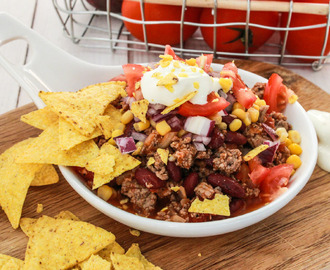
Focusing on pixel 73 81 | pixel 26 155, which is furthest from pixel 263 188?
pixel 73 81

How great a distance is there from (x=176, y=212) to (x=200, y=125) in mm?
481

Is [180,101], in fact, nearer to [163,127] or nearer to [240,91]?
[163,127]

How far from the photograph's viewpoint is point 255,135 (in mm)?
2469

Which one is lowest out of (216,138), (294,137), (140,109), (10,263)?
(10,263)

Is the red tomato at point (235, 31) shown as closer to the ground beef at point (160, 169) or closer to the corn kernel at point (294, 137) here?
the corn kernel at point (294, 137)

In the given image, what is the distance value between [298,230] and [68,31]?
3114 mm

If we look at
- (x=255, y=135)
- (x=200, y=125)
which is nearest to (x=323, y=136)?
(x=255, y=135)

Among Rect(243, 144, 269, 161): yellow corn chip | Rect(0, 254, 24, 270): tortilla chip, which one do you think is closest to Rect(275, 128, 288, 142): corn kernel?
Rect(243, 144, 269, 161): yellow corn chip

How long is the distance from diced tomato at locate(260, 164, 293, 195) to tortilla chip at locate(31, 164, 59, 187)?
127 cm

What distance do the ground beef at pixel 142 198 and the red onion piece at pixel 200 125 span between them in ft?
1.36

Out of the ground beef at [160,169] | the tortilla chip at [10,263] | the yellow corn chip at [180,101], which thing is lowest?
the tortilla chip at [10,263]

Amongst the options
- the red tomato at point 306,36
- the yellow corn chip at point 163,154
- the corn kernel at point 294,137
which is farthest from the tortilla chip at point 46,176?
the red tomato at point 306,36

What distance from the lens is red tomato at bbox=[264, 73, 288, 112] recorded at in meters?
2.77

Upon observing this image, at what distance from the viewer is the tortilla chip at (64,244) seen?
2.20 m
